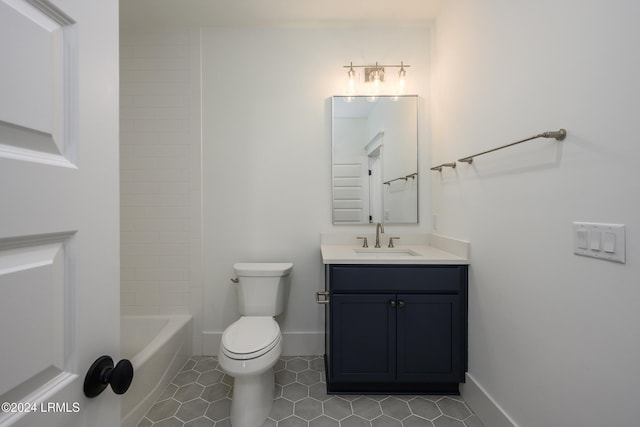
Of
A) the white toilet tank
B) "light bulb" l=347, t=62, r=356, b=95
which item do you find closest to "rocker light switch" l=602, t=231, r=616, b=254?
the white toilet tank

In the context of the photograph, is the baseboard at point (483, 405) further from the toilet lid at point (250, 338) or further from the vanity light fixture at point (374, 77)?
the vanity light fixture at point (374, 77)

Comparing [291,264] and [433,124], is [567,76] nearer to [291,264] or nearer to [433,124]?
[433,124]

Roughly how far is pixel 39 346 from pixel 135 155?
6.97ft

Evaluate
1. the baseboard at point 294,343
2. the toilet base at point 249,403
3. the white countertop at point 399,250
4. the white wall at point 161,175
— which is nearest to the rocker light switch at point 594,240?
the white countertop at point 399,250

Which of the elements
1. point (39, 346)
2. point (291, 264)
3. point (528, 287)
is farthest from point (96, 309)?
point (291, 264)

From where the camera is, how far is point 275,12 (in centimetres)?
203

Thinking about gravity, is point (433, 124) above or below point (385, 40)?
below

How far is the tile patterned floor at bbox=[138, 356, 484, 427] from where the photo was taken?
58.1 inches

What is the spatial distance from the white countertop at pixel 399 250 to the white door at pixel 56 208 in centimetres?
122

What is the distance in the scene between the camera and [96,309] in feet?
1.60

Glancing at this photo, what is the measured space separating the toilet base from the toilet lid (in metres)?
0.13

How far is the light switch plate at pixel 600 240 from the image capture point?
2.69 ft

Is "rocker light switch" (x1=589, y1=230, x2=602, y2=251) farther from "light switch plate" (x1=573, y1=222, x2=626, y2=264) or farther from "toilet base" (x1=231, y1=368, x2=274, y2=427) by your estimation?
"toilet base" (x1=231, y1=368, x2=274, y2=427)

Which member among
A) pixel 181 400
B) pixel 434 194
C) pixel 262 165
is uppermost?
pixel 262 165
